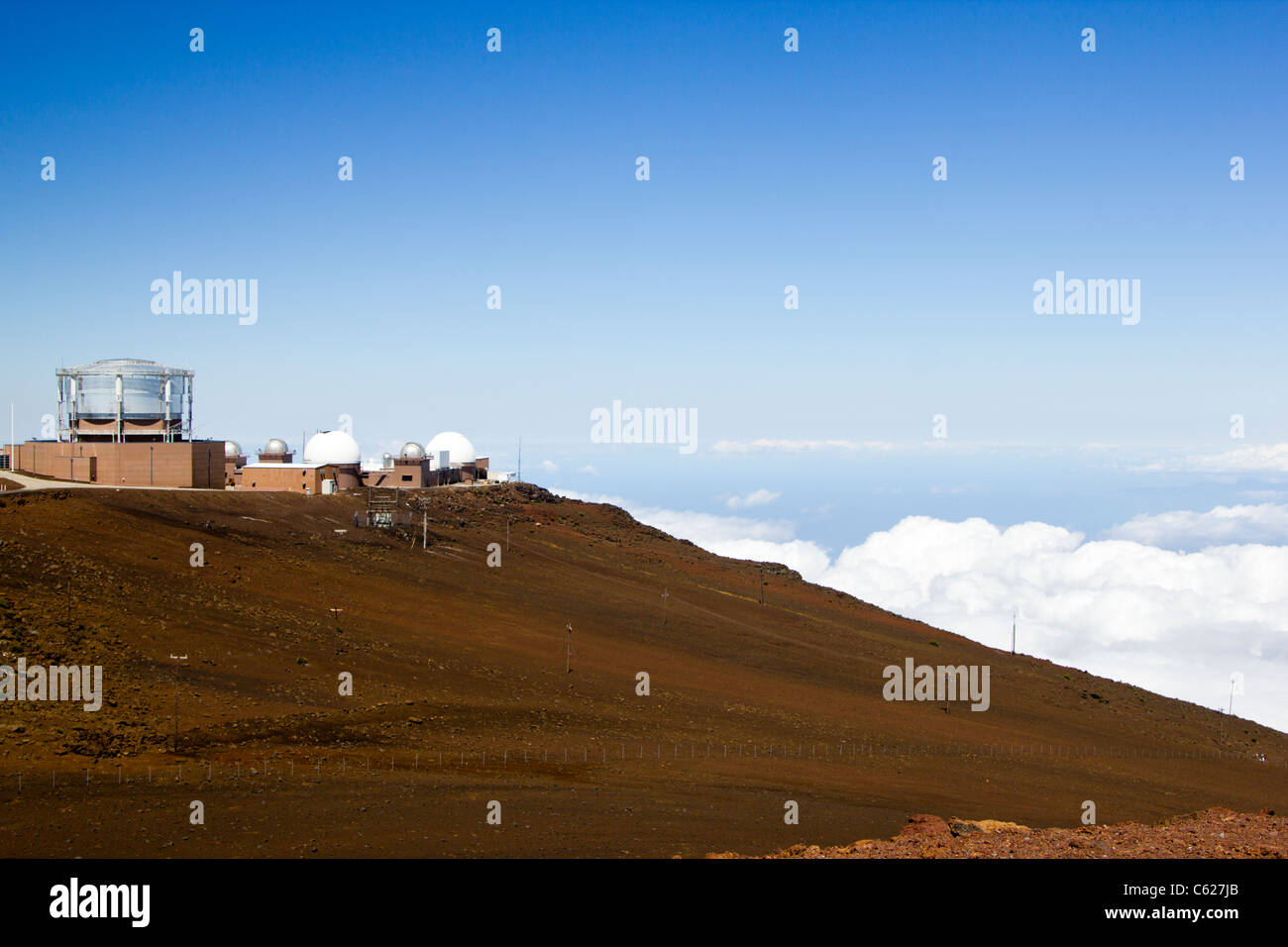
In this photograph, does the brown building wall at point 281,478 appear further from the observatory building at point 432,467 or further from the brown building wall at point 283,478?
the observatory building at point 432,467

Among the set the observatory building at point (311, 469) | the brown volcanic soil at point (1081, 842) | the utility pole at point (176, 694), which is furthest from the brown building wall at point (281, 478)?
the brown volcanic soil at point (1081, 842)

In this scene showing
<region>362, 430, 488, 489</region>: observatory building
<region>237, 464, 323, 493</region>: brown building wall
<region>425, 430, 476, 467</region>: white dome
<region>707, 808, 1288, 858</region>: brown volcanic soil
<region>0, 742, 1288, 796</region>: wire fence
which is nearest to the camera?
<region>707, 808, 1288, 858</region>: brown volcanic soil

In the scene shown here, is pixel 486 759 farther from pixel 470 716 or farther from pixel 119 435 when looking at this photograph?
pixel 119 435

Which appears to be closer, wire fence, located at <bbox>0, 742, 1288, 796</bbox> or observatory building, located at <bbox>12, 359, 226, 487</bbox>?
wire fence, located at <bbox>0, 742, 1288, 796</bbox>

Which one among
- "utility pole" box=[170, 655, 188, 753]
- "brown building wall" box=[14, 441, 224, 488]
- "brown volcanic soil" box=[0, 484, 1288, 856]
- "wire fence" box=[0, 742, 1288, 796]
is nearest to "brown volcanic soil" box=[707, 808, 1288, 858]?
"brown volcanic soil" box=[0, 484, 1288, 856]

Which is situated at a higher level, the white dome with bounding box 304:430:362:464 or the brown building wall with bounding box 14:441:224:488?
the white dome with bounding box 304:430:362:464

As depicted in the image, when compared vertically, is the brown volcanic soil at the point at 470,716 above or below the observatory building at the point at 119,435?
below

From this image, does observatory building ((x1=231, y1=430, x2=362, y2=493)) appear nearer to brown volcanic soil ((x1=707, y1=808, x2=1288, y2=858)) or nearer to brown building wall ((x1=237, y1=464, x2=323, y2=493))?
brown building wall ((x1=237, y1=464, x2=323, y2=493))
